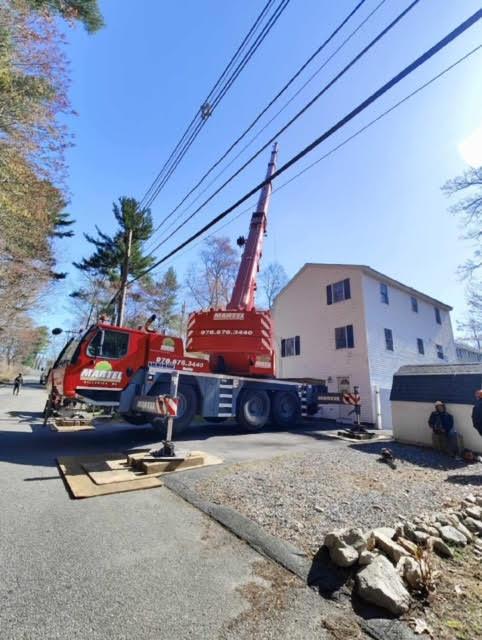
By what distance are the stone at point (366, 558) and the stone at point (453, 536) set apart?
1106 mm

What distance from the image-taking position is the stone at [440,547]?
8.90 ft

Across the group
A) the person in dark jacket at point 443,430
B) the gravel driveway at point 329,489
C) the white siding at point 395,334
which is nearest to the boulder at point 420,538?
the gravel driveway at point 329,489

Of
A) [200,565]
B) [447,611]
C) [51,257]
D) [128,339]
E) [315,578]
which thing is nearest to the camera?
[447,611]

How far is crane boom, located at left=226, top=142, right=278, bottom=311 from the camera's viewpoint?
33.6 feet

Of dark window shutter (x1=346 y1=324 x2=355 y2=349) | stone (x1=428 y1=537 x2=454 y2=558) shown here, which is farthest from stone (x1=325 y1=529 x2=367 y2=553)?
dark window shutter (x1=346 y1=324 x2=355 y2=349)

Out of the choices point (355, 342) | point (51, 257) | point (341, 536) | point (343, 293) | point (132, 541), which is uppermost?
point (51, 257)

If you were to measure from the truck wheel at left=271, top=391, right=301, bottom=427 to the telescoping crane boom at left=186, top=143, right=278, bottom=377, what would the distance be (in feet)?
4.13

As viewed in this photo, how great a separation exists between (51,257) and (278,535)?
2519cm

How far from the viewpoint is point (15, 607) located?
6.63ft

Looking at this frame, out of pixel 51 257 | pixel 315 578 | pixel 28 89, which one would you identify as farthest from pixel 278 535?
pixel 51 257

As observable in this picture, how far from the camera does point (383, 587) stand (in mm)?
2078

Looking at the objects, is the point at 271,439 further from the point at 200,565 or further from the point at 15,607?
the point at 15,607

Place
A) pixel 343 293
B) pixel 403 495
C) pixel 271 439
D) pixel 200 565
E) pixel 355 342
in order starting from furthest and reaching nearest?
pixel 343 293, pixel 355 342, pixel 271 439, pixel 403 495, pixel 200 565

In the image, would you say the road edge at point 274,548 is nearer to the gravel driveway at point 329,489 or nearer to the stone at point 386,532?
the gravel driveway at point 329,489
